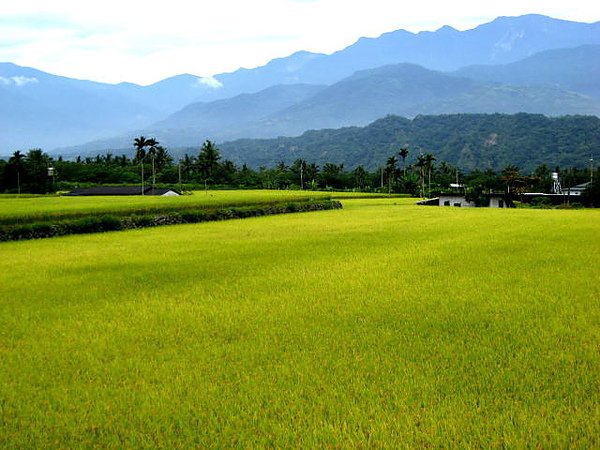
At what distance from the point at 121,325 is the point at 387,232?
1914 centimetres

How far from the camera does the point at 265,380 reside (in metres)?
6.94

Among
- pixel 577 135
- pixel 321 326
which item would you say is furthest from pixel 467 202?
pixel 577 135

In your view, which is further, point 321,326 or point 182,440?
point 321,326

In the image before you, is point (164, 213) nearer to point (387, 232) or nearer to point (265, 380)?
point (387, 232)

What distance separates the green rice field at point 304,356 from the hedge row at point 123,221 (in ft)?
39.6

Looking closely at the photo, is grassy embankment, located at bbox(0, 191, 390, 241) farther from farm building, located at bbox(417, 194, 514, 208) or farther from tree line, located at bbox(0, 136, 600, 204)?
tree line, located at bbox(0, 136, 600, 204)

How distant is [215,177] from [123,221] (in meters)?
71.7

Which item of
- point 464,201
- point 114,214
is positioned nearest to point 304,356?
point 114,214

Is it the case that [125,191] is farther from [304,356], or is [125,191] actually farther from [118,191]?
[304,356]

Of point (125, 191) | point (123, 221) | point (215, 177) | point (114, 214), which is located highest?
point (215, 177)

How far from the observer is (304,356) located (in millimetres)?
7797

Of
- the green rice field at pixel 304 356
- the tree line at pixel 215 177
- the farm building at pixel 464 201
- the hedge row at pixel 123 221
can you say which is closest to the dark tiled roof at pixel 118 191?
the tree line at pixel 215 177

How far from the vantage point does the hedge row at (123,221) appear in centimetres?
2766

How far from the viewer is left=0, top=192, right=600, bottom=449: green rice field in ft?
18.5
